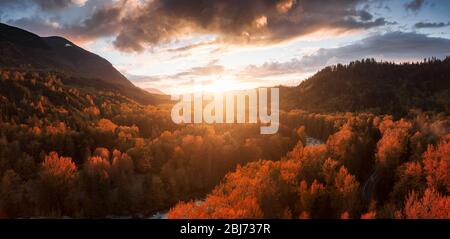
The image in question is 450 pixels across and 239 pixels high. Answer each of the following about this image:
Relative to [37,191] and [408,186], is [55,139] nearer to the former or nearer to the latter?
[37,191]

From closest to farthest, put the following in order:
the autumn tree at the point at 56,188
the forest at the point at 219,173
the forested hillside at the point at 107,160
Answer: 1. the forest at the point at 219,173
2. the autumn tree at the point at 56,188
3. the forested hillside at the point at 107,160

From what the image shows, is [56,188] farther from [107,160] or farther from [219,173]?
[219,173]

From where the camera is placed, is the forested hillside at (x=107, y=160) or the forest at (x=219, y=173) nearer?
the forest at (x=219, y=173)

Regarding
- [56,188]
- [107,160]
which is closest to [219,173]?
[107,160]

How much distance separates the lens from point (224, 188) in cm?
5784

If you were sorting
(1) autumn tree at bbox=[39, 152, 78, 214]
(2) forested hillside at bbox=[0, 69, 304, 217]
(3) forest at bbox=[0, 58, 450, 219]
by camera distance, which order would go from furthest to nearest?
(2) forested hillside at bbox=[0, 69, 304, 217]
(1) autumn tree at bbox=[39, 152, 78, 214]
(3) forest at bbox=[0, 58, 450, 219]

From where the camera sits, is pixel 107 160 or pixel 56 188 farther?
pixel 107 160

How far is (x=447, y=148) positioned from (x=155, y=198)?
144 ft

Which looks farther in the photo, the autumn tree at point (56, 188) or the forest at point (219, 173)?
the autumn tree at point (56, 188)

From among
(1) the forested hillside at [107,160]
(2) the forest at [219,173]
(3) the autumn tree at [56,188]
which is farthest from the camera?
(1) the forested hillside at [107,160]

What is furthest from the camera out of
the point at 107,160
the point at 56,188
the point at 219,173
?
the point at 219,173

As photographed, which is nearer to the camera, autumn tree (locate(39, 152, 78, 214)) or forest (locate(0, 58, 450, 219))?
forest (locate(0, 58, 450, 219))

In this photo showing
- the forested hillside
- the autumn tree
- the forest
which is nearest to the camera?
the forest
